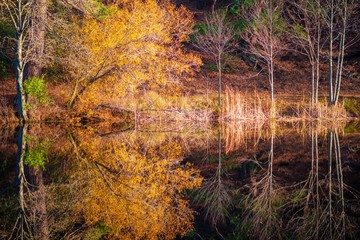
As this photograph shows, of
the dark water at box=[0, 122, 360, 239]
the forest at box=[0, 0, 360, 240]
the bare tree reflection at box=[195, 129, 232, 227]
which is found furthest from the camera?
the bare tree reflection at box=[195, 129, 232, 227]

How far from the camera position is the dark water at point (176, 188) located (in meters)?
6.39

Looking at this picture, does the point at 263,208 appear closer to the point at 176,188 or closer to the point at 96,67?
the point at 176,188

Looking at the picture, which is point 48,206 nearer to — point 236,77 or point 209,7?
point 236,77

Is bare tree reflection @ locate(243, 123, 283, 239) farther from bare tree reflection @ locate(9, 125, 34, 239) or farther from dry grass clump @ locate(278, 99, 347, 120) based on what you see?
dry grass clump @ locate(278, 99, 347, 120)

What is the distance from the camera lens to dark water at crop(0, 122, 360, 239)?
21.0 feet

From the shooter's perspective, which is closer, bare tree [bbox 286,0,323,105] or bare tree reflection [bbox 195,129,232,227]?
bare tree reflection [bbox 195,129,232,227]

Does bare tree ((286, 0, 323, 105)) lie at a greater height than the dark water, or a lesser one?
greater

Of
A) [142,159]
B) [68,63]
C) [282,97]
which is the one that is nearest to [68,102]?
[68,63]

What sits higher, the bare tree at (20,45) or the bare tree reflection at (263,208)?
the bare tree at (20,45)

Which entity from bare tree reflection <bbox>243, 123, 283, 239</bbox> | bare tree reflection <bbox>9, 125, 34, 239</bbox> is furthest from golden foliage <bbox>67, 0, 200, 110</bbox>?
bare tree reflection <bbox>243, 123, 283, 239</bbox>

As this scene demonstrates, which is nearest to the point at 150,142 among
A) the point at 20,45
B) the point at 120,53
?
the point at 120,53

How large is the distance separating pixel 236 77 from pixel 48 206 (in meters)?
24.9

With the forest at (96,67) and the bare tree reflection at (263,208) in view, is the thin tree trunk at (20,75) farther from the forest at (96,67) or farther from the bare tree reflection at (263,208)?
the bare tree reflection at (263,208)

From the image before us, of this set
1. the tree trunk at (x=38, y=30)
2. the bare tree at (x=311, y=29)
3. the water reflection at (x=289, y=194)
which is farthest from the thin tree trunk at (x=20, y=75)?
the bare tree at (x=311, y=29)
